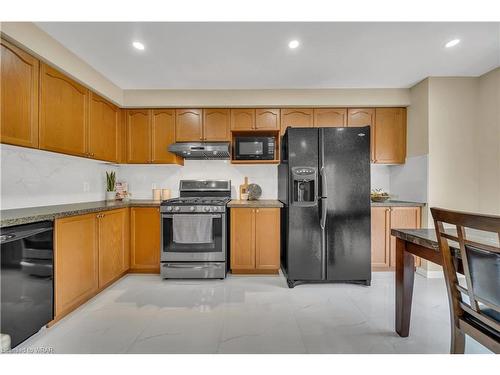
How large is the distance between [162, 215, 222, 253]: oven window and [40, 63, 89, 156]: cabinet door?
120 cm

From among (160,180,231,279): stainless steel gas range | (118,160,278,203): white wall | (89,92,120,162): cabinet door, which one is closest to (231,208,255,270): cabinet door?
(160,180,231,279): stainless steel gas range

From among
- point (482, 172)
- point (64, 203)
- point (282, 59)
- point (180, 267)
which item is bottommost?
point (180, 267)

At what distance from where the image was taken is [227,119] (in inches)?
132

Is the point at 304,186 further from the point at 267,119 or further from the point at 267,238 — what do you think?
the point at 267,119

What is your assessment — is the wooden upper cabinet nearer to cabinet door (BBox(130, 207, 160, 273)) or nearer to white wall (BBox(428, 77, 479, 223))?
white wall (BBox(428, 77, 479, 223))

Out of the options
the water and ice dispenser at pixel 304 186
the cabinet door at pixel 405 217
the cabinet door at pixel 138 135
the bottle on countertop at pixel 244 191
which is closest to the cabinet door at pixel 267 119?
the bottle on countertop at pixel 244 191

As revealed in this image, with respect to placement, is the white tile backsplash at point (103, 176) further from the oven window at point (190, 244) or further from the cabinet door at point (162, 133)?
the oven window at point (190, 244)

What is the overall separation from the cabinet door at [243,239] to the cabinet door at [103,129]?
5.70ft

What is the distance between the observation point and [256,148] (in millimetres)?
3273

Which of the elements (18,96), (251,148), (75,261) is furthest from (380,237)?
(18,96)

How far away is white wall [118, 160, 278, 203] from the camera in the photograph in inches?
143
